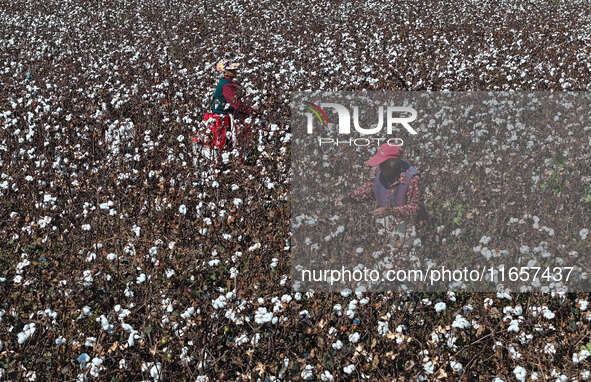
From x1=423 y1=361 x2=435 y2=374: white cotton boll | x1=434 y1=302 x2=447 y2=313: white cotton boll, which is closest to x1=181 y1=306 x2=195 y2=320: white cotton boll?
x1=423 y1=361 x2=435 y2=374: white cotton boll

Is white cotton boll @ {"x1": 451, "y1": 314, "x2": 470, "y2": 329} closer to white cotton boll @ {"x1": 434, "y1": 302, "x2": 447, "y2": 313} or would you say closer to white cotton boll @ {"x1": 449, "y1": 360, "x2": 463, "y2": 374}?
white cotton boll @ {"x1": 434, "y1": 302, "x2": 447, "y2": 313}

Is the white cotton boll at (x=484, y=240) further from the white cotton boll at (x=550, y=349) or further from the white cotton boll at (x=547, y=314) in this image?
the white cotton boll at (x=550, y=349)

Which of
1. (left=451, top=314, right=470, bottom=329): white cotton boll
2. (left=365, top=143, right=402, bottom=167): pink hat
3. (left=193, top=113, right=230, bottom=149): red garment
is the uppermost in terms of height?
(left=193, top=113, right=230, bottom=149): red garment

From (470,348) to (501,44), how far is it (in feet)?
37.4

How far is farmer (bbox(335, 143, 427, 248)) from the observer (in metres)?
5.82

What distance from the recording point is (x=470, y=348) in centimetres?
420

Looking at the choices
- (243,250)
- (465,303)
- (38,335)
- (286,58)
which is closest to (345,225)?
(243,250)

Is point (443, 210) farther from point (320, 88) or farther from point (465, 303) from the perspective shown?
point (320, 88)

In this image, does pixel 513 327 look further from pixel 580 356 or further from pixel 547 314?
pixel 580 356

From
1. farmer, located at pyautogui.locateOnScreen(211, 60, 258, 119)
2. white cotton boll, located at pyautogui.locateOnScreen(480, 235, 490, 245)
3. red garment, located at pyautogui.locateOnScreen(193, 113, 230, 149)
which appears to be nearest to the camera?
white cotton boll, located at pyautogui.locateOnScreen(480, 235, 490, 245)

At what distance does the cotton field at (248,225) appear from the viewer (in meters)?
4.08
